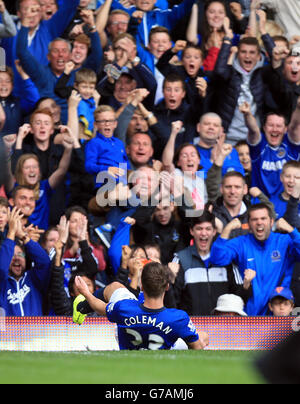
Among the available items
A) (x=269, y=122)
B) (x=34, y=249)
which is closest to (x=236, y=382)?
(x=34, y=249)

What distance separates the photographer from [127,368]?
494cm

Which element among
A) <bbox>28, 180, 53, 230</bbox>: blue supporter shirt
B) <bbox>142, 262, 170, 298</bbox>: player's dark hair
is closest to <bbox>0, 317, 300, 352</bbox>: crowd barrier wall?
<bbox>28, 180, 53, 230</bbox>: blue supporter shirt

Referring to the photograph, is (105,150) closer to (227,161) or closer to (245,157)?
(227,161)

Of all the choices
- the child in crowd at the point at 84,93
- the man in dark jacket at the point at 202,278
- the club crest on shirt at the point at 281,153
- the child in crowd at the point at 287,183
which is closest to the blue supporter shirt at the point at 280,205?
the child in crowd at the point at 287,183

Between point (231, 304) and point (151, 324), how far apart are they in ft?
9.86

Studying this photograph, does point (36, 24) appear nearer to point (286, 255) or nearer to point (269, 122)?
point (269, 122)

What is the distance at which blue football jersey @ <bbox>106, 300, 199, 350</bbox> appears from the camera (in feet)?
20.3

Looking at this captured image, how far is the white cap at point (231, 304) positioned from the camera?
9.01 m

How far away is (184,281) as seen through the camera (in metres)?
9.47

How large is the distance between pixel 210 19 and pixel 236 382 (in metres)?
8.09

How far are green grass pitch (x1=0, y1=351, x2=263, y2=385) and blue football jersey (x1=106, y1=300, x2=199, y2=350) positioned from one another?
14 cm

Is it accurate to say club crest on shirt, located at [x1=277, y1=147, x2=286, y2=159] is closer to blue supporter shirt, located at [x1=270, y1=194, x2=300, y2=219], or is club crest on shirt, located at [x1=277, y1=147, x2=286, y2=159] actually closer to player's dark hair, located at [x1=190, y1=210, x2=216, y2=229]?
blue supporter shirt, located at [x1=270, y1=194, x2=300, y2=219]

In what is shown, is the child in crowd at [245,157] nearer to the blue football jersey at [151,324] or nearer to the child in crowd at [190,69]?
the child in crowd at [190,69]
